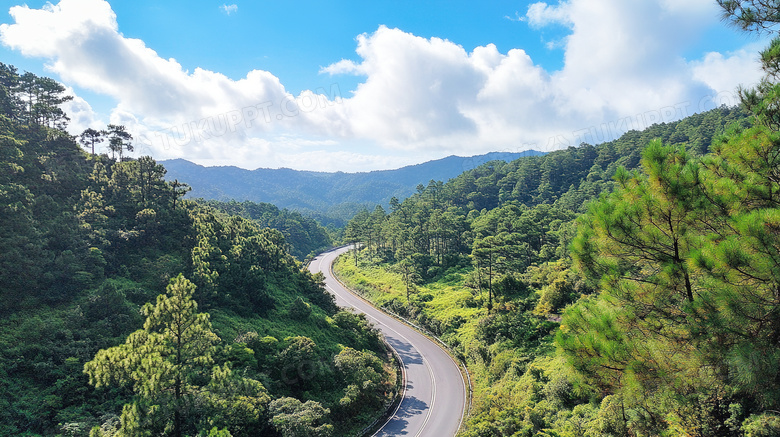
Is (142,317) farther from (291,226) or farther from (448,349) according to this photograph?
(291,226)

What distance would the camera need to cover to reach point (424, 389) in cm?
2872

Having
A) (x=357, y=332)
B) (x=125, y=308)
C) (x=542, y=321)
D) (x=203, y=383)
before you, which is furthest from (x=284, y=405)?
(x=542, y=321)

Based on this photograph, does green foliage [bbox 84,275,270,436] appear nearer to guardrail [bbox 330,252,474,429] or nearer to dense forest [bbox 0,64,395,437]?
dense forest [bbox 0,64,395,437]

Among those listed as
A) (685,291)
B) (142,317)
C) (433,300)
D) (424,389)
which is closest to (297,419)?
(424,389)

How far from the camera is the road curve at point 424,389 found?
23859 millimetres

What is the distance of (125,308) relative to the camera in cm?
2459

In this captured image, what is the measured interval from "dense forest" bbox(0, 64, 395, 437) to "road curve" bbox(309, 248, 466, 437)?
219cm

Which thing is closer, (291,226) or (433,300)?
(433,300)

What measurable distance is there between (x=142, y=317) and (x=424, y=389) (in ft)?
74.4

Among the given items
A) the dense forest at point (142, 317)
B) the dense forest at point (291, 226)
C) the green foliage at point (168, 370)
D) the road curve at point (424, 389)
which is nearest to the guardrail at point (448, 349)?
the road curve at point (424, 389)

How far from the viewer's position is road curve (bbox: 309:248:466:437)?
23.9 meters

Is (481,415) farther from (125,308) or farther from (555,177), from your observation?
(555,177)

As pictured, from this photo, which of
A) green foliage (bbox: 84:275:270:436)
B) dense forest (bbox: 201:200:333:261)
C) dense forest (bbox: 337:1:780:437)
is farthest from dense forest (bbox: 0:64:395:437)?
dense forest (bbox: 201:200:333:261)

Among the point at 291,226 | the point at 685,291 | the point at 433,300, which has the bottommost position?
the point at 433,300
